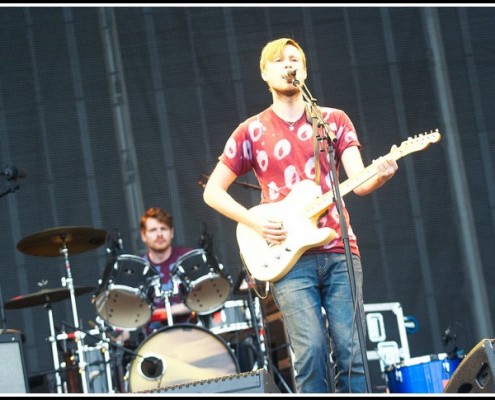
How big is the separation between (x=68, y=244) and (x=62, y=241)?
7cm

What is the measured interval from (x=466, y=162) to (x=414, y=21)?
1120 millimetres

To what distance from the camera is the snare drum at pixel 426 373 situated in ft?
21.7

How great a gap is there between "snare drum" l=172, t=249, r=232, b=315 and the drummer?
15 centimetres

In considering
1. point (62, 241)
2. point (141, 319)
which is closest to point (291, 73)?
point (141, 319)

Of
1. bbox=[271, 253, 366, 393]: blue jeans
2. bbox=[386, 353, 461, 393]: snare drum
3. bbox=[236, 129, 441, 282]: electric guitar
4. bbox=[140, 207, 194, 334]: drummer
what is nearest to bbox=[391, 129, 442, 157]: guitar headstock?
bbox=[236, 129, 441, 282]: electric guitar

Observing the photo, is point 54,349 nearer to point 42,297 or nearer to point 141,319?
point 42,297

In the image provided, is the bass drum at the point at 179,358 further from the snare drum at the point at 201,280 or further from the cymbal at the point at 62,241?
the cymbal at the point at 62,241

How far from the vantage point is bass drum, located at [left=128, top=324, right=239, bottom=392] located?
669 cm

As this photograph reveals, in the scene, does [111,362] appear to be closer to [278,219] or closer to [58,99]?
[58,99]

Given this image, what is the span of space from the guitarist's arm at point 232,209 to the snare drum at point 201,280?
2.10 meters

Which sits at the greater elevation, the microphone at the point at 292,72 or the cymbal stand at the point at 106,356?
the microphone at the point at 292,72

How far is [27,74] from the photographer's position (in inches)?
313

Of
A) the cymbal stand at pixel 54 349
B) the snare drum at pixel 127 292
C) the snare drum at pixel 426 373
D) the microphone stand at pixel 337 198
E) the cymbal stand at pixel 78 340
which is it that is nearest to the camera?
the microphone stand at pixel 337 198

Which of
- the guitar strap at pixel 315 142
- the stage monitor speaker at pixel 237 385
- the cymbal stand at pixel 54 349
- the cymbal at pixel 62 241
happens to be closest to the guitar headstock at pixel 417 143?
the guitar strap at pixel 315 142
